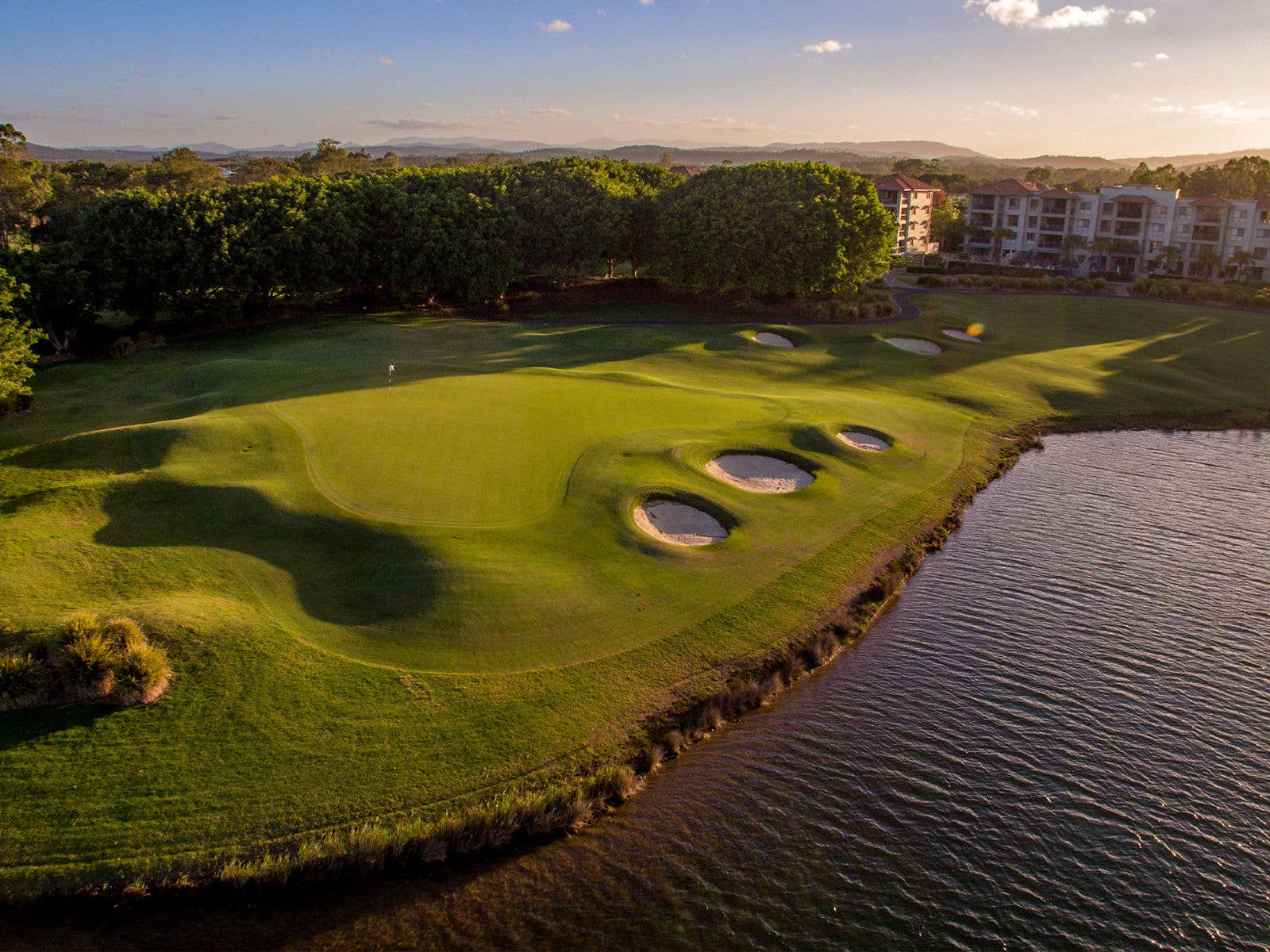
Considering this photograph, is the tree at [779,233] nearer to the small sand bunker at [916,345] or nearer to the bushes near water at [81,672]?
the small sand bunker at [916,345]

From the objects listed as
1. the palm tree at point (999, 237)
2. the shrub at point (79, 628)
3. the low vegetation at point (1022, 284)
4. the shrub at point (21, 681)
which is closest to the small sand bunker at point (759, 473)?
the shrub at point (79, 628)

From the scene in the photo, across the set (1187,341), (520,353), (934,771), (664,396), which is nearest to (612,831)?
(934,771)

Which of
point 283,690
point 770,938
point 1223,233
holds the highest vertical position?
point 1223,233

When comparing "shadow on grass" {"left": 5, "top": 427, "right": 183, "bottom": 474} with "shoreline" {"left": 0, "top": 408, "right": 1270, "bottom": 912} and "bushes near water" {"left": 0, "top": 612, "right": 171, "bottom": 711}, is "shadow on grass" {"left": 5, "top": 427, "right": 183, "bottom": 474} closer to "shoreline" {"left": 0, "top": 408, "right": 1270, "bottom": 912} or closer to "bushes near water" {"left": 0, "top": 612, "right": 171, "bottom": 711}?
"bushes near water" {"left": 0, "top": 612, "right": 171, "bottom": 711}

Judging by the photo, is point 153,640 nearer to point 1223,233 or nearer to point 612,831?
point 612,831

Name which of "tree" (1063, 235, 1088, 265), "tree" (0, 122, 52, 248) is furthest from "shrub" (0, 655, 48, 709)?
"tree" (1063, 235, 1088, 265)

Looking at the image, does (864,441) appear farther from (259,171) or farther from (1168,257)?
(259,171)

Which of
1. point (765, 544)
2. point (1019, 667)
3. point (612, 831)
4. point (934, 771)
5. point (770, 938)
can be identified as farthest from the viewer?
point (765, 544)
